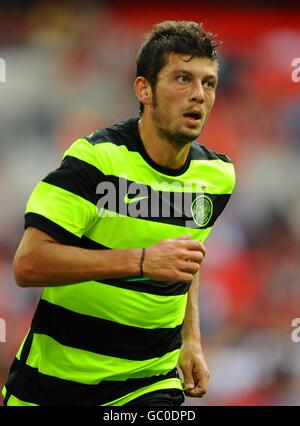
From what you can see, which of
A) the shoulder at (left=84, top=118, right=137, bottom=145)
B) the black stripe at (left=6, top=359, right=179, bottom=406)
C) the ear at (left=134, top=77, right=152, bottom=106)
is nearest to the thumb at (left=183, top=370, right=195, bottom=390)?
the black stripe at (left=6, top=359, right=179, bottom=406)

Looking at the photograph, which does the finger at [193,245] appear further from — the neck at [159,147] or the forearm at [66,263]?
the neck at [159,147]

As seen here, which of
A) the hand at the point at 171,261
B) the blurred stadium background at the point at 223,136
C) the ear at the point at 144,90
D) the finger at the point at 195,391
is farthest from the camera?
the blurred stadium background at the point at 223,136

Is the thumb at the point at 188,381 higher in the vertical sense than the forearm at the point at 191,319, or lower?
lower

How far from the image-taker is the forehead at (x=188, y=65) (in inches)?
121

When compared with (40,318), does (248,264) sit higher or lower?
lower

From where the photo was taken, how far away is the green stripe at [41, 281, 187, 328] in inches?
115

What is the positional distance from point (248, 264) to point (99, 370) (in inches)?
141

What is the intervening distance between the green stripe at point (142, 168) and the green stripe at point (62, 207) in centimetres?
15

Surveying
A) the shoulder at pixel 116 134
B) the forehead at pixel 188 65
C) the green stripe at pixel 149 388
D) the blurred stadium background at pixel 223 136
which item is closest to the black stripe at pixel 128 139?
the shoulder at pixel 116 134

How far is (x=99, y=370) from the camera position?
9.71ft

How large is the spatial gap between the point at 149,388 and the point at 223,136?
3844mm

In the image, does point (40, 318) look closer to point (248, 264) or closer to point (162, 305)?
point (162, 305)
